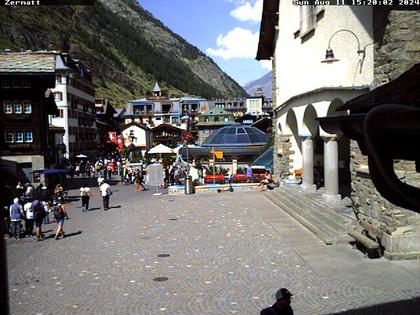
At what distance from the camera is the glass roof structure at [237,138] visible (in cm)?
4341

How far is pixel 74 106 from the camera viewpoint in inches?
2544

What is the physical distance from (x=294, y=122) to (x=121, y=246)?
49.9ft

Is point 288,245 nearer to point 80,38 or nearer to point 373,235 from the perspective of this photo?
point 373,235

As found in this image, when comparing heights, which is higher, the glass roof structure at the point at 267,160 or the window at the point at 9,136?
the window at the point at 9,136

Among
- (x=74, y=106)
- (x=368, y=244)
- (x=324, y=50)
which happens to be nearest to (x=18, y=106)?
(x=324, y=50)

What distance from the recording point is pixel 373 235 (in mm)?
13148

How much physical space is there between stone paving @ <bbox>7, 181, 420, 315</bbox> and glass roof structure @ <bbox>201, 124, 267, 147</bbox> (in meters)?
24.3

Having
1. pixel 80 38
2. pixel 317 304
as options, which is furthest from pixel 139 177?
pixel 80 38

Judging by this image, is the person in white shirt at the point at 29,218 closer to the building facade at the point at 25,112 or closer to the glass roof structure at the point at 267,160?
the building facade at the point at 25,112

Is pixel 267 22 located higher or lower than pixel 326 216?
higher

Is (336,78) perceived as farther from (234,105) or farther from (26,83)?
(234,105)

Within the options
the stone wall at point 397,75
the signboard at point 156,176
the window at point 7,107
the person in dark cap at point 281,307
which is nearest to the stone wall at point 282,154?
the signboard at point 156,176

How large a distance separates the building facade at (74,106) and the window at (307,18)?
128ft

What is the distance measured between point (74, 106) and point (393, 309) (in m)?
60.4
